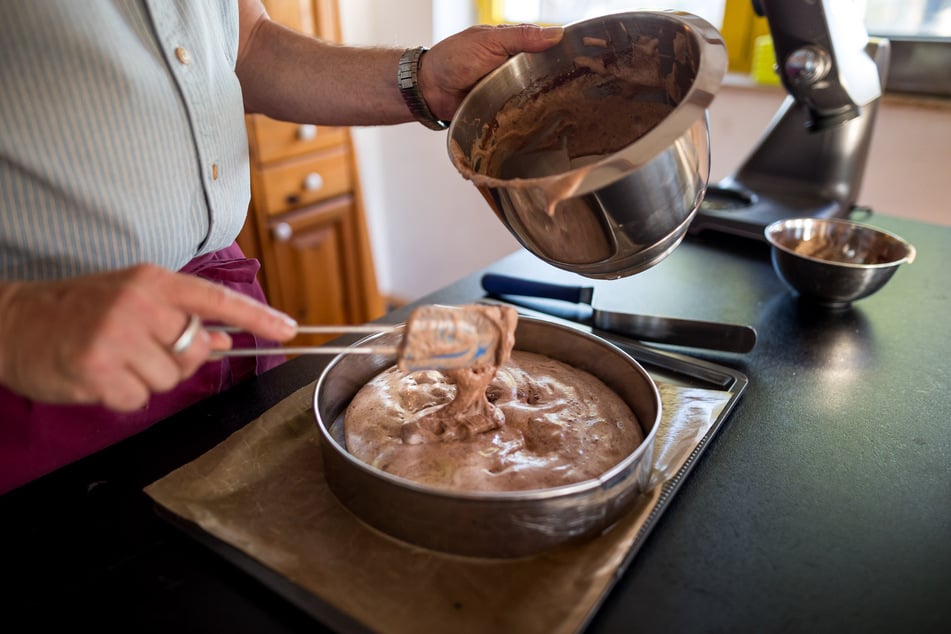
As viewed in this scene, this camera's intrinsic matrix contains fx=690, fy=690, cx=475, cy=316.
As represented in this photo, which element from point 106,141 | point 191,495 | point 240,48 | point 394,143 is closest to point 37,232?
point 106,141

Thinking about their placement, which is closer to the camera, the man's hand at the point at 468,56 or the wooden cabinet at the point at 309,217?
the man's hand at the point at 468,56

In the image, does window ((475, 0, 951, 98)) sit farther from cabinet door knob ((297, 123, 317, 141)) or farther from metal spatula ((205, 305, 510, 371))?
metal spatula ((205, 305, 510, 371))

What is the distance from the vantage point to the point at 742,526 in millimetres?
756

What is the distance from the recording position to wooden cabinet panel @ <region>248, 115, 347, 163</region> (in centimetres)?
209

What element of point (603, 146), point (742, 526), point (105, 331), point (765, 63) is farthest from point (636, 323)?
point (765, 63)

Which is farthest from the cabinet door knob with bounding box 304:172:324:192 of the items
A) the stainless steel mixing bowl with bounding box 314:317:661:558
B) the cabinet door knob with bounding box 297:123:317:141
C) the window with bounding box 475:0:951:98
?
the stainless steel mixing bowl with bounding box 314:317:661:558

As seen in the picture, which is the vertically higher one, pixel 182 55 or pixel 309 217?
pixel 182 55

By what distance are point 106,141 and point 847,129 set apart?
1.50 meters

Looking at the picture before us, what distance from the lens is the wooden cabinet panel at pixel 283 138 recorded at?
2090 millimetres

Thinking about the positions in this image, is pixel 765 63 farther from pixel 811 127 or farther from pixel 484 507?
pixel 484 507

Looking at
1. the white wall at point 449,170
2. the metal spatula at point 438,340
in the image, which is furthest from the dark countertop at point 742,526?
the white wall at point 449,170

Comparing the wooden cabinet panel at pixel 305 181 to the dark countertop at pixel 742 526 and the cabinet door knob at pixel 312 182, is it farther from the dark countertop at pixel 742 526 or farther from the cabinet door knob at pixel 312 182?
the dark countertop at pixel 742 526

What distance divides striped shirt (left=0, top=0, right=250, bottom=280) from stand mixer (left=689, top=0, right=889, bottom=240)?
1.08 meters

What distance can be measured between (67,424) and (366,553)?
0.45 meters
